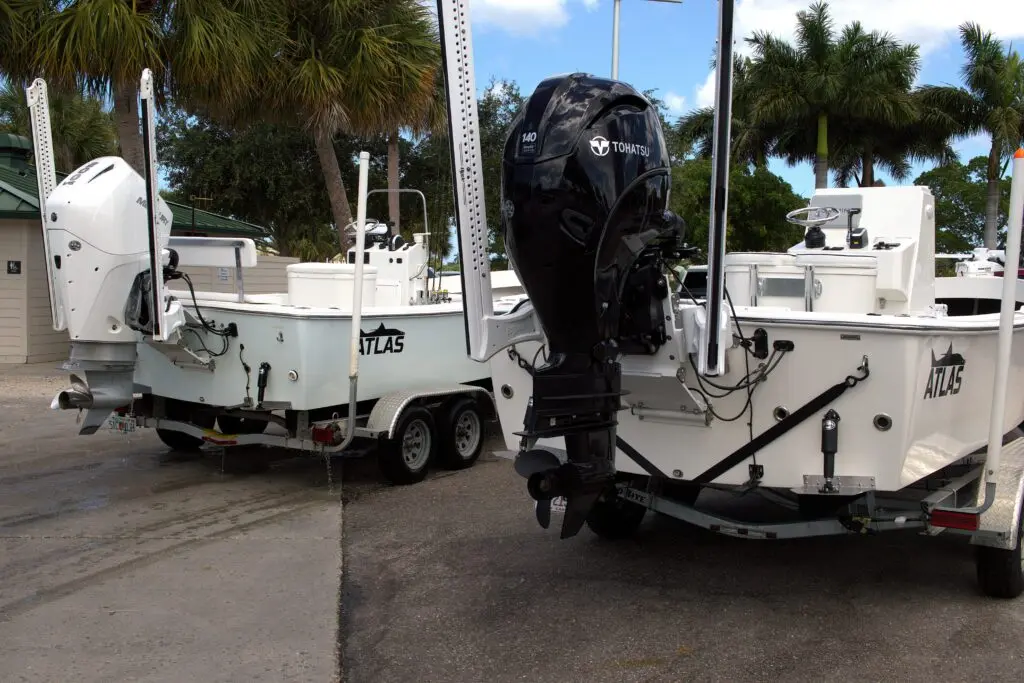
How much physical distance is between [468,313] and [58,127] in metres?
26.7

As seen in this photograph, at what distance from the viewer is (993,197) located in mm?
37062

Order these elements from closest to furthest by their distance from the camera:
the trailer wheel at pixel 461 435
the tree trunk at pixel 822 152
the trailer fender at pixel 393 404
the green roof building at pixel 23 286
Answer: the trailer fender at pixel 393 404
the trailer wheel at pixel 461 435
the green roof building at pixel 23 286
the tree trunk at pixel 822 152

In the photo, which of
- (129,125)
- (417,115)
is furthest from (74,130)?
(417,115)

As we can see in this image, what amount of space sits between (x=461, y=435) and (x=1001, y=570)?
4865 millimetres

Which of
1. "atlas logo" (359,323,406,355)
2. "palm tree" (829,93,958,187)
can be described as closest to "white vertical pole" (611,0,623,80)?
"atlas logo" (359,323,406,355)

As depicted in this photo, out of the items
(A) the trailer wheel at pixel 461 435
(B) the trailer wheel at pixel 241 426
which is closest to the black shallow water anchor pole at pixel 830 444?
(A) the trailer wheel at pixel 461 435

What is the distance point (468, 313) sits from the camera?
14.9ft

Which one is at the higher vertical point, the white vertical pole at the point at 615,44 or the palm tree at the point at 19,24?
the palm tree at the point at 19,24

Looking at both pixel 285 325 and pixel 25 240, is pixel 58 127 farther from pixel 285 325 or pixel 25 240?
pixel 285 325

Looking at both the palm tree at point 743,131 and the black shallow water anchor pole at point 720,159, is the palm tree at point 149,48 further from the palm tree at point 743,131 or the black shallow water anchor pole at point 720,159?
the palm tree at point 743,131

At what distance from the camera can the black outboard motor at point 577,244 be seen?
422 cm

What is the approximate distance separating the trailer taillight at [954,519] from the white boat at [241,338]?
10.5ft

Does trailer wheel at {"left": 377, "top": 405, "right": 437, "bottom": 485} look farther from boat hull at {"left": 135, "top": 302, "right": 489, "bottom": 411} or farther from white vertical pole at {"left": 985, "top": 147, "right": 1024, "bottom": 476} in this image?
white vertical pole at {"left": 985, "top": 147, "right": 1024, "bottom": 476}

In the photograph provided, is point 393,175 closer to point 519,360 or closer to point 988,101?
point 519,360
